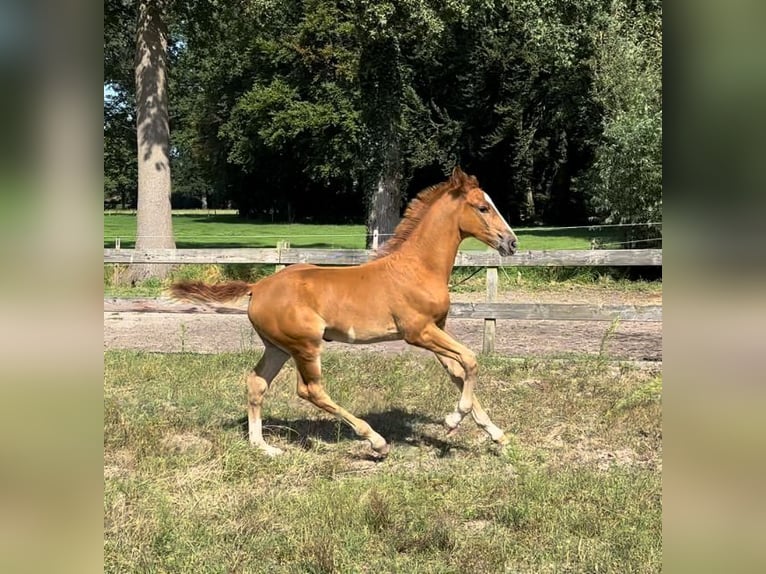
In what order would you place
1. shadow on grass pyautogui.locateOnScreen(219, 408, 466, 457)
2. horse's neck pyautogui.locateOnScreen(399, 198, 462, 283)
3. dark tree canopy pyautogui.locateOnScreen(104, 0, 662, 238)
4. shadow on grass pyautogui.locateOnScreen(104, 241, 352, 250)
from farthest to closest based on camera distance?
1. shadow on grass pyautogui.locateOnScreen(104, 241, 352, 250)
2. dark tree canopy pyautogui.locateOnScreen(104, 0, 662, 238)
3. shadow on grass pyautogui.locateOnScreen(219, 408, 466, 457)
4. horse's neck pyautogui.locateOnScreen(399, 198, 462, 283)

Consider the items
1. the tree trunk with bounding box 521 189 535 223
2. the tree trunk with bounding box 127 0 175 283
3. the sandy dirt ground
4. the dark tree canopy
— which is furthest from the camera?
the tree trunk with bounding box 521 189 535 223

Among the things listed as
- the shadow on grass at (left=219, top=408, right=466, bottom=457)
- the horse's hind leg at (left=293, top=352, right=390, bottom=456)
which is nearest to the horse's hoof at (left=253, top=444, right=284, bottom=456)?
the shadow on grass at (left=219, top=408, right=466, bottom=457)

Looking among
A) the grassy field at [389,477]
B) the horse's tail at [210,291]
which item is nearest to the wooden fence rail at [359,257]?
the grassy field at [389,477]

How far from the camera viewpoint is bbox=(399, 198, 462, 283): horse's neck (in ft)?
17.8

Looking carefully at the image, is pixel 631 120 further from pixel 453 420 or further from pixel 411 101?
pixel 411 101

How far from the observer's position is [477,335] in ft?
32.9

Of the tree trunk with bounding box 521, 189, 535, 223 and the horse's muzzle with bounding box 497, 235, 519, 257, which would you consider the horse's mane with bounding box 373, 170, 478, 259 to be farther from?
the tree trunk with bounding box 521, 189, 535, 223

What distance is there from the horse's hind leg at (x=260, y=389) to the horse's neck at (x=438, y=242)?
1356 mm

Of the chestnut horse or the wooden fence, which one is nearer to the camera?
the chestnut horse

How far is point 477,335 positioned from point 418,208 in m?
4.75

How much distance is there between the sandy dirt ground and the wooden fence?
1.48 feet
